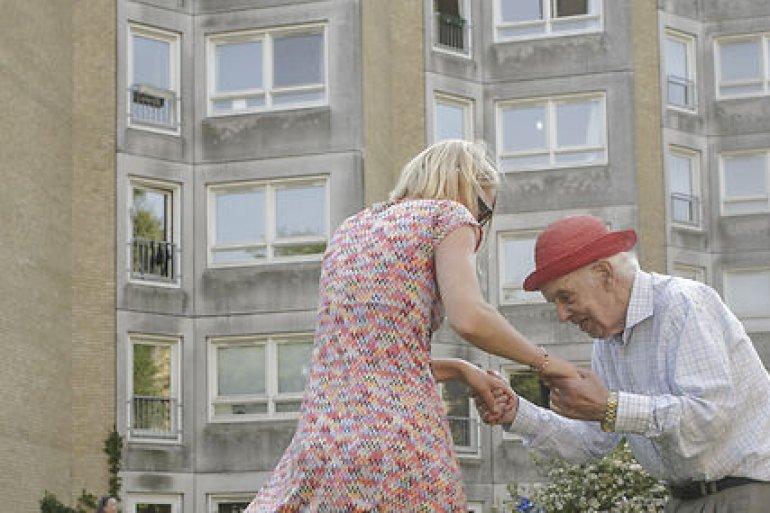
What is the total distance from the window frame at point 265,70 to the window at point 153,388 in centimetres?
512

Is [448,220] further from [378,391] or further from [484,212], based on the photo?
[378,391]

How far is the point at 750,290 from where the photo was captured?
39000 mm

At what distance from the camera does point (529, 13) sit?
38.1 meters

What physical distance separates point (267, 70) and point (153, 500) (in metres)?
9.30

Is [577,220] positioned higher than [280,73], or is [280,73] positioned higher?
[280,73]

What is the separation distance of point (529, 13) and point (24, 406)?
578 inches

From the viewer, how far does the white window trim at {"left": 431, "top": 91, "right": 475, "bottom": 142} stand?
37.0 metres

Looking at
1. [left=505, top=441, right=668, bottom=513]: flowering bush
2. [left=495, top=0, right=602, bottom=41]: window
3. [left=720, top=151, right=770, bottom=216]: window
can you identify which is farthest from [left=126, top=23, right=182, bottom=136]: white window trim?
[left=505, top=441, right=668, bottom=513]: flowering bush

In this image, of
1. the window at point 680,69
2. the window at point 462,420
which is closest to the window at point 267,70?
the window at point 462,420

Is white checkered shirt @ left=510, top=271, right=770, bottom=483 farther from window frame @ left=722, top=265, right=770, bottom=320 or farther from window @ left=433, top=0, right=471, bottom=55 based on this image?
window frame @ left=722, top=265, right=770, bottom=320

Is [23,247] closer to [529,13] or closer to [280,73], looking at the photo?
[280,73]

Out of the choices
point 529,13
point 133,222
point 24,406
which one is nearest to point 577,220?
point 24,406

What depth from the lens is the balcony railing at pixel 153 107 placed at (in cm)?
3500

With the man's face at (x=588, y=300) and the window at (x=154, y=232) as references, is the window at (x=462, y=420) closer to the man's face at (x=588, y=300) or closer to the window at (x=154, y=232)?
the window at (x=154, y=232)
